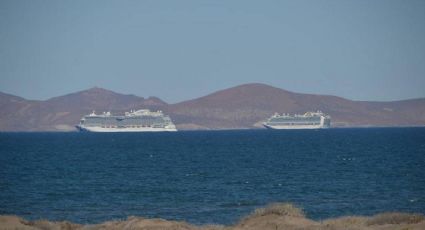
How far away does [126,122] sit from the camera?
175m

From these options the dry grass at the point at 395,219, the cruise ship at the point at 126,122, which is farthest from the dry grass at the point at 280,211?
the cruise ship at the point at 126,122

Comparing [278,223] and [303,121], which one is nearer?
[278,223]

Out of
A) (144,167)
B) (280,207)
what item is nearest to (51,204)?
(280,207)

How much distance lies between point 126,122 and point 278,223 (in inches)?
6303

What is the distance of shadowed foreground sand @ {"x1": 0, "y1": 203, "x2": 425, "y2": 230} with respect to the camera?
51.6 ft

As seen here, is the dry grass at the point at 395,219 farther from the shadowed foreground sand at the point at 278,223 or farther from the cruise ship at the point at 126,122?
the cruise ship at the point at 126,122

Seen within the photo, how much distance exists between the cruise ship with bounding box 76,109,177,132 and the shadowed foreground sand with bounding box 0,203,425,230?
510 feet

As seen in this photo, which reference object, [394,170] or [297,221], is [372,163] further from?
[297,221]

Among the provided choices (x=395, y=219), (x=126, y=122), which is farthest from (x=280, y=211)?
(x=126, y=122)

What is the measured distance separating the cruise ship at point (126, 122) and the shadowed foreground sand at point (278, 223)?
156 metres

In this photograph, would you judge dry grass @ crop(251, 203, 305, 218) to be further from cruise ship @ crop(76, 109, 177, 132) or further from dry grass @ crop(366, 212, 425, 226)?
cruise ship @ crop(76, 109, 177, 132)

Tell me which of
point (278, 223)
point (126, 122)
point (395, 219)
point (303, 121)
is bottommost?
point (278, 223)

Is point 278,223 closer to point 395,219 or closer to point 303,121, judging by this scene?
point 395,219

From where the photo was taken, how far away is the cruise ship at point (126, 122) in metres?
173
